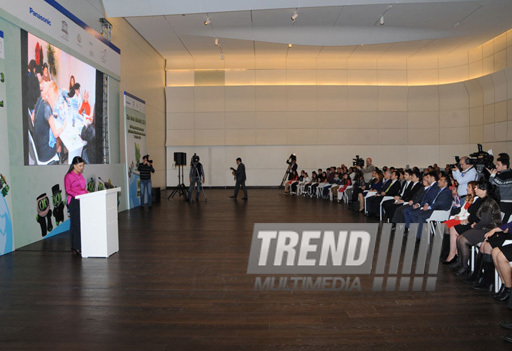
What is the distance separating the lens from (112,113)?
1095 cm

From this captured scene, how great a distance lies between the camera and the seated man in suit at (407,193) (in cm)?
792

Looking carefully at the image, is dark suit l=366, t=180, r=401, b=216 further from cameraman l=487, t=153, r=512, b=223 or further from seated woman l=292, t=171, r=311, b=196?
seated woman l=292, t=171, r=311, b=196

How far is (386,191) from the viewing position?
9383mm

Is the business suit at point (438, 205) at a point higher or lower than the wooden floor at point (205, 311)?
higher

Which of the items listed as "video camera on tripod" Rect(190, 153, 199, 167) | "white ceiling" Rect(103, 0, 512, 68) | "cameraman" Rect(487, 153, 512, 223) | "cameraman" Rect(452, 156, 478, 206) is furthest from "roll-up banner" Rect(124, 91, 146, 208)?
"cameraman" Rect(487, 153, 512, 223)

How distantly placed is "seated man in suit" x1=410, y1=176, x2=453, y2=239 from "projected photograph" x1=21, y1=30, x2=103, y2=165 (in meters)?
6.49

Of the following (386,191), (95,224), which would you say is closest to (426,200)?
(386,191)

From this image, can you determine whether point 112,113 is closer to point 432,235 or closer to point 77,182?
point 77,182

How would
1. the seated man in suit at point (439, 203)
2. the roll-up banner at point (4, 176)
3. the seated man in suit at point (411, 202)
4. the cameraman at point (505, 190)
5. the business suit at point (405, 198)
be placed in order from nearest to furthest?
the cameraman at point (505, 190)
the roll-up banner at point (4, 176)
the seated man in suit at point (439, 203)
the seated man in suit at point (411, 202)
the business suit at point (405, 198)

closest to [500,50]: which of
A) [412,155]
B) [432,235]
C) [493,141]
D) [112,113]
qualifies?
[493,141]

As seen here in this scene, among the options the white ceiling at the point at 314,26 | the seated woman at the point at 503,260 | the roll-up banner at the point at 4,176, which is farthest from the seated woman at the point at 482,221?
the white ceiling at the point at 314,26

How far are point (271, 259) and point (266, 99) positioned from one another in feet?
48.9

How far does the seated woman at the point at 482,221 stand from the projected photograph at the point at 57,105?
656 centimetres

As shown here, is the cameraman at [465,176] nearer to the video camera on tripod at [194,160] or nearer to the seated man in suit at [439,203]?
the seated man in suit at [439,203]
